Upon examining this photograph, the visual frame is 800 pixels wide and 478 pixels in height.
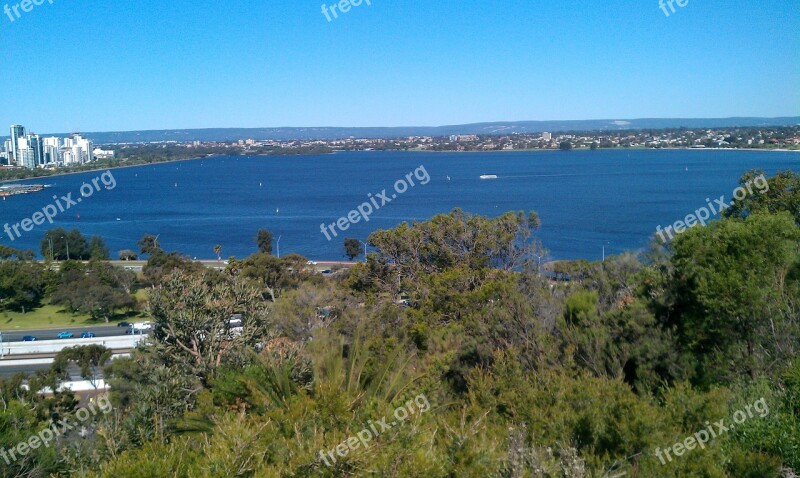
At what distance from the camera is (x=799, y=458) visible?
14.9ft

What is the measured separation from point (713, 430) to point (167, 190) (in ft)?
273

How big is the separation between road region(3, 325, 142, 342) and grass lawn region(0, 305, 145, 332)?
76cm

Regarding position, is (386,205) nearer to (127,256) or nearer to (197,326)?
(127,256)

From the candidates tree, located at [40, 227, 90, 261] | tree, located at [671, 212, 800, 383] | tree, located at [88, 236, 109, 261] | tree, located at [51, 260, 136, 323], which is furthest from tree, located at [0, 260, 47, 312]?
tree, located at [671, 212, 800, 383]

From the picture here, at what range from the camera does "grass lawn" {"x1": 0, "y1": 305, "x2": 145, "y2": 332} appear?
919 inches

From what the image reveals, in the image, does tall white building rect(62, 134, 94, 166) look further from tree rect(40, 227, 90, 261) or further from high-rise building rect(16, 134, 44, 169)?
tree rect(40, 227, 90, 261)

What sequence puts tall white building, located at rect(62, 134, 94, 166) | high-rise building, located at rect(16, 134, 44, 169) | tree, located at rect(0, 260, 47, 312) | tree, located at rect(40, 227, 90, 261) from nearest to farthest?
tree, located at rect(0, 260, 47, 312)
tree, located at rect(40, 227, 90, 261)
high-rise building, located at rect(16, 134, 44, 169)
tall white building, located at rect(62, 134, 94, 166)

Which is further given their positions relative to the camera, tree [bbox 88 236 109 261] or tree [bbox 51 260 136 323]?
tree [bbox 88 236 109 261]

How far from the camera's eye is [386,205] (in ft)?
189

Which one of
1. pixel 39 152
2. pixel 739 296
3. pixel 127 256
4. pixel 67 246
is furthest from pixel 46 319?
pixel 39 152

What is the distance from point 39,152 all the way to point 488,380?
403ft

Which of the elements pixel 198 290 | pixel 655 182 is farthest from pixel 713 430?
pixel 655 182

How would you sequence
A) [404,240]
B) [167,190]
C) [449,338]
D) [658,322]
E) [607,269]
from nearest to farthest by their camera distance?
[658,322] < [449,338] < [607,269] < [404,240] < [167,190]

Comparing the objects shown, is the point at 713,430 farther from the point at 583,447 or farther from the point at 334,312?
the point at 334,312
